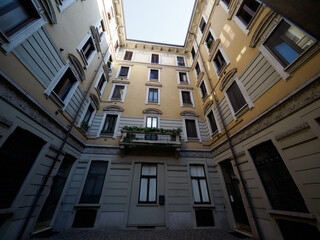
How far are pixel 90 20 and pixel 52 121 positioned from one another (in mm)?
8322

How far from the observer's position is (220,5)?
1042cm

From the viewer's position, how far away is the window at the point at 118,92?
12.0 m

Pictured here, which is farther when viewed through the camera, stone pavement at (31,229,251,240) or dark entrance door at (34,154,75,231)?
dark entrance door at (34,154,75,231)

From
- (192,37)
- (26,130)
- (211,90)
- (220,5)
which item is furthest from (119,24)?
(26,130)

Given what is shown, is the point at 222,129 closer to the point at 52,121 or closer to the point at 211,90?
the point at 211,90

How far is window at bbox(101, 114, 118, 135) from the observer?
977cm

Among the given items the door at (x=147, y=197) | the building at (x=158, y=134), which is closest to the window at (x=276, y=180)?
the building at (x=158, y=134)

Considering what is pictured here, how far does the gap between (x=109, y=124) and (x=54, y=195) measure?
5.44 m

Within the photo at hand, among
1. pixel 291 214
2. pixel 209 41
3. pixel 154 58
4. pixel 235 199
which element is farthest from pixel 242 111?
pixel 154 58

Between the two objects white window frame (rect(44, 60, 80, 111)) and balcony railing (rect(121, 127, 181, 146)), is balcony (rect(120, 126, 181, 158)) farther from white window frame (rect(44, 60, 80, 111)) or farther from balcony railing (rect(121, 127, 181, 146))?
white window frame (rect(44, 60, 80, 111))

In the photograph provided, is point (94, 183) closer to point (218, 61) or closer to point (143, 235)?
point (143, 235)

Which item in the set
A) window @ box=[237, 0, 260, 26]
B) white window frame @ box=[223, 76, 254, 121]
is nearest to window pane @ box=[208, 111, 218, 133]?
white window frame @ box=[223, 76, 254, 121]

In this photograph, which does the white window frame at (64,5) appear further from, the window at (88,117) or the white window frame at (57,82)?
the window at (88,117)

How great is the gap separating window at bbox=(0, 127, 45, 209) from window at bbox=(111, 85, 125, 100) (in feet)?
24.3
